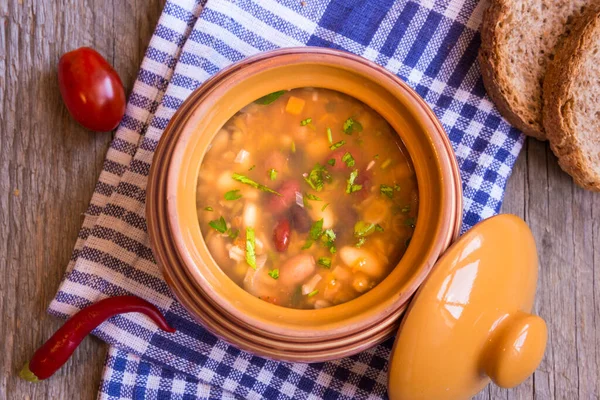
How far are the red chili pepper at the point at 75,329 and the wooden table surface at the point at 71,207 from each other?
0.38 ft

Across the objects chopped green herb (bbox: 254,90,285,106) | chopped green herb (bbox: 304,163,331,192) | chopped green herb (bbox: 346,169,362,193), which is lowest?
chopped green herb (bbox: 304,163,331,192)

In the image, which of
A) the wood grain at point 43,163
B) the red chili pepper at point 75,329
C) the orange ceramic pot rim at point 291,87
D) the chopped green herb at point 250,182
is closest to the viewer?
the orange ceramic pot rim at point 291,87

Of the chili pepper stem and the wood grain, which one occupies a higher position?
the wood grain

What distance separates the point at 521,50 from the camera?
2.35 meters

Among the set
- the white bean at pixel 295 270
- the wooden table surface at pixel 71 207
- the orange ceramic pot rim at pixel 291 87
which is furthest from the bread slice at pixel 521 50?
the white bean at pixel 295 270

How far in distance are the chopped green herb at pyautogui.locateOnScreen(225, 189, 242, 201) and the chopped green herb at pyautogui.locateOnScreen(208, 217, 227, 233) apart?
7cm

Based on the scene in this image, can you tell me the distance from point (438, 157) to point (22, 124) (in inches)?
58.6

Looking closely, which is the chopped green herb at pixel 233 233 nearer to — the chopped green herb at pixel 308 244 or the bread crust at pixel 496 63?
the chopped green herb at pixel 308 244

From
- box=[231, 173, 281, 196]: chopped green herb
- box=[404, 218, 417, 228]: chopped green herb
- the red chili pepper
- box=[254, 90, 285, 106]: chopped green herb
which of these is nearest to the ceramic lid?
box=[404, 218, 417, 228]: chopped green herb

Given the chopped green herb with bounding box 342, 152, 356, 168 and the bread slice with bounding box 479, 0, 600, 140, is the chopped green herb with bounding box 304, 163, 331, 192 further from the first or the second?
the bread slice with bounding box 479, 0, 600, 140

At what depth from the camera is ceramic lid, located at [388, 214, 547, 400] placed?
6.27ft

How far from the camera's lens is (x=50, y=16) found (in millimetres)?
2404

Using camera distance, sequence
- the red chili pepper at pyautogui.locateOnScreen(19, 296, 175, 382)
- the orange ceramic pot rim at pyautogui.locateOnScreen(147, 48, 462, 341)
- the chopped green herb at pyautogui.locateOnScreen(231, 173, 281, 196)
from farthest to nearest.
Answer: the red chili pepper at pyautogui.locateOnScreen(19, 296, 175, 382)
the chopped green herb at pyautogui.locateOnScreen(231, 173, 281, 196)
the orange ceramic pot rim at pyautogui.locateOnScreen(147, 48, 462, 341)

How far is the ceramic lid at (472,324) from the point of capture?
1.91 metres
